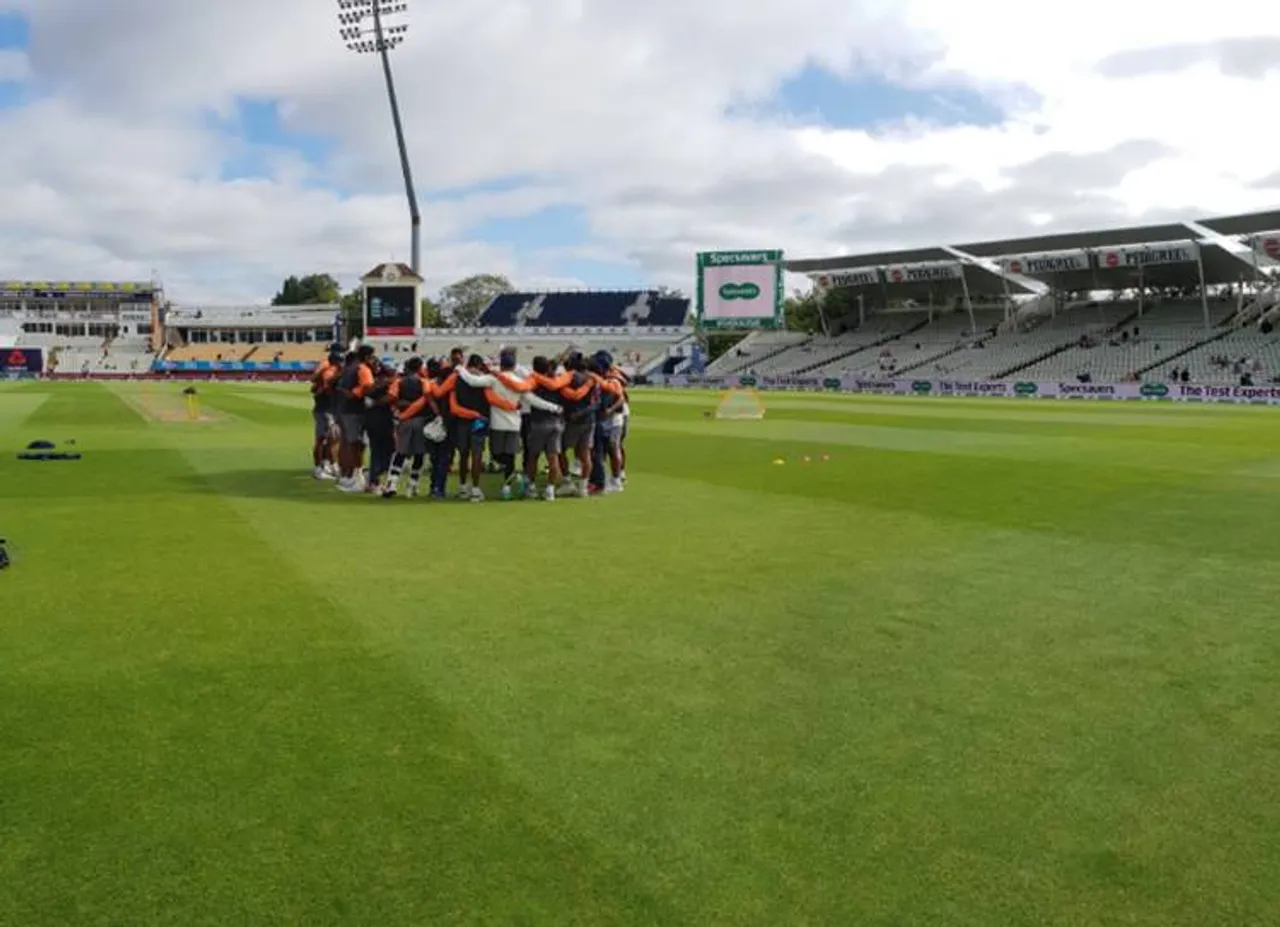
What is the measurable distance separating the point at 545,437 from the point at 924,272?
6546 centimetres

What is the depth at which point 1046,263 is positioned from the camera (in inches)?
2520

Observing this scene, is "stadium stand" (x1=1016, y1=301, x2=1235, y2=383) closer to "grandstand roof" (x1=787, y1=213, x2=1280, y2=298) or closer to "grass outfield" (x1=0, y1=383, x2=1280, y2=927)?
"grandstand roof" (x1=787, y1=213, x2=1280, y2=298)

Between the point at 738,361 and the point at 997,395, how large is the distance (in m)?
31.3

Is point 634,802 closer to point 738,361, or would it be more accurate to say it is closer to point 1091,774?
point 1091,774

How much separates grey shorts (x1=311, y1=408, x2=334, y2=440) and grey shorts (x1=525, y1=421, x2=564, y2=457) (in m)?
3.51

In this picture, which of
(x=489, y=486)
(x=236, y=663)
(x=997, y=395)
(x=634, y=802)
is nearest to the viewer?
(x=634, y=802)

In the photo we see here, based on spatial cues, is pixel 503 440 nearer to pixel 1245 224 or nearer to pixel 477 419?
pixel 477 419

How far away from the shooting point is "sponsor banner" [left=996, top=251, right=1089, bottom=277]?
205 feet

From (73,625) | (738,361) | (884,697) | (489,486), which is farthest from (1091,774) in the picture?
(738,361)

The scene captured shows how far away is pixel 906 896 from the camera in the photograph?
334 cm

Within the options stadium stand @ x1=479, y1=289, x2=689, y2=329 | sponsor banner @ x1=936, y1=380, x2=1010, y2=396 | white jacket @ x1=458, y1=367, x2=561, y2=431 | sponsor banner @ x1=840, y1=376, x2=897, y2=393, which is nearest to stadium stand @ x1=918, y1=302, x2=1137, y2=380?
sponsor banner @ x1=936, y1=380, x2=1010, y2=396

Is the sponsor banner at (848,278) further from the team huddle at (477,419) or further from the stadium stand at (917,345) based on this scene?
the team huddle at (477,419)

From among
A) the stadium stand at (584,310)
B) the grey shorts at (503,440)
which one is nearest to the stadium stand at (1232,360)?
the grey shorts at (503,440)

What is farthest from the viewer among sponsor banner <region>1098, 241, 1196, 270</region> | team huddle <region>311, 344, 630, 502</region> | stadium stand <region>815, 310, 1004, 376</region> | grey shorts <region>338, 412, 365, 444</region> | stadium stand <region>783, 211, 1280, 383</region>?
stadium stand <region>815, 310, 1004, 376</region>
